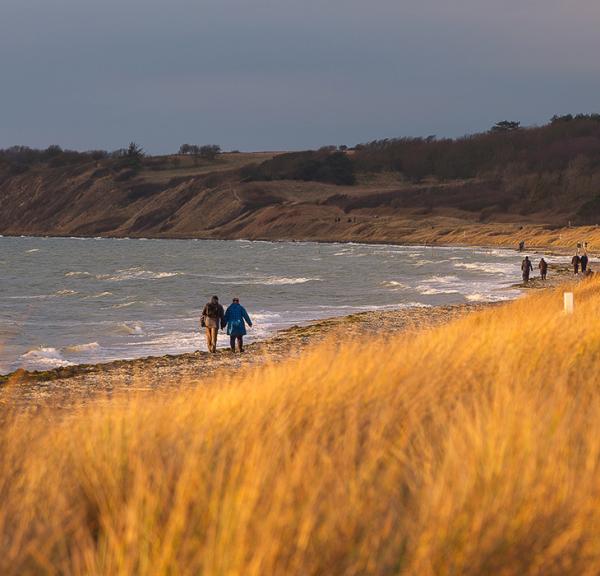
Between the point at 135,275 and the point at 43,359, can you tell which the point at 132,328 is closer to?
the point at 43,359

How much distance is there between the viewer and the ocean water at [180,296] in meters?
24.1

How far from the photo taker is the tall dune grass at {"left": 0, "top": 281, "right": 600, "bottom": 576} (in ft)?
10.5

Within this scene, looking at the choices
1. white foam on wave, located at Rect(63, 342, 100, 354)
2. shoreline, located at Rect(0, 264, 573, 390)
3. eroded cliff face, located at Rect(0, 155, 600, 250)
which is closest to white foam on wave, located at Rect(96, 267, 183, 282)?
shoreline, located at Rect(0, 264, 573, 390)

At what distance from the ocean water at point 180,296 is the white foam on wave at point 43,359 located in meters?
0.02

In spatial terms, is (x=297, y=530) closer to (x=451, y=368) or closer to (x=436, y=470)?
(x=436, y=470)

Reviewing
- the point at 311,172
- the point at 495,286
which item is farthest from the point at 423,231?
the point at 495,286

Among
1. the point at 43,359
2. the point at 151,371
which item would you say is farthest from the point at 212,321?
the point at 43,359

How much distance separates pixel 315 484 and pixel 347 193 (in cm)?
14912

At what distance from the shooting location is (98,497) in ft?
13.2

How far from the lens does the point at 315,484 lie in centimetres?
379

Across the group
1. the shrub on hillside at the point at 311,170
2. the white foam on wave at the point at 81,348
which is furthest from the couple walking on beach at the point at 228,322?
the shrub on hillside at the point at 311,170

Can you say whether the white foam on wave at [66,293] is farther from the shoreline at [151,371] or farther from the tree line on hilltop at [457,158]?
the tree line on hilltop at [457,158]

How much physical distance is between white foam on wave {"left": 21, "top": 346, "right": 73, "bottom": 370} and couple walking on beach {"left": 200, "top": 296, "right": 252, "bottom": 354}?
2992mm

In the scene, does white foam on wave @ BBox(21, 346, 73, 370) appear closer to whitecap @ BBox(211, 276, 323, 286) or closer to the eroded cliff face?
whitecap @ BBox(211, 276, 323, 286)
